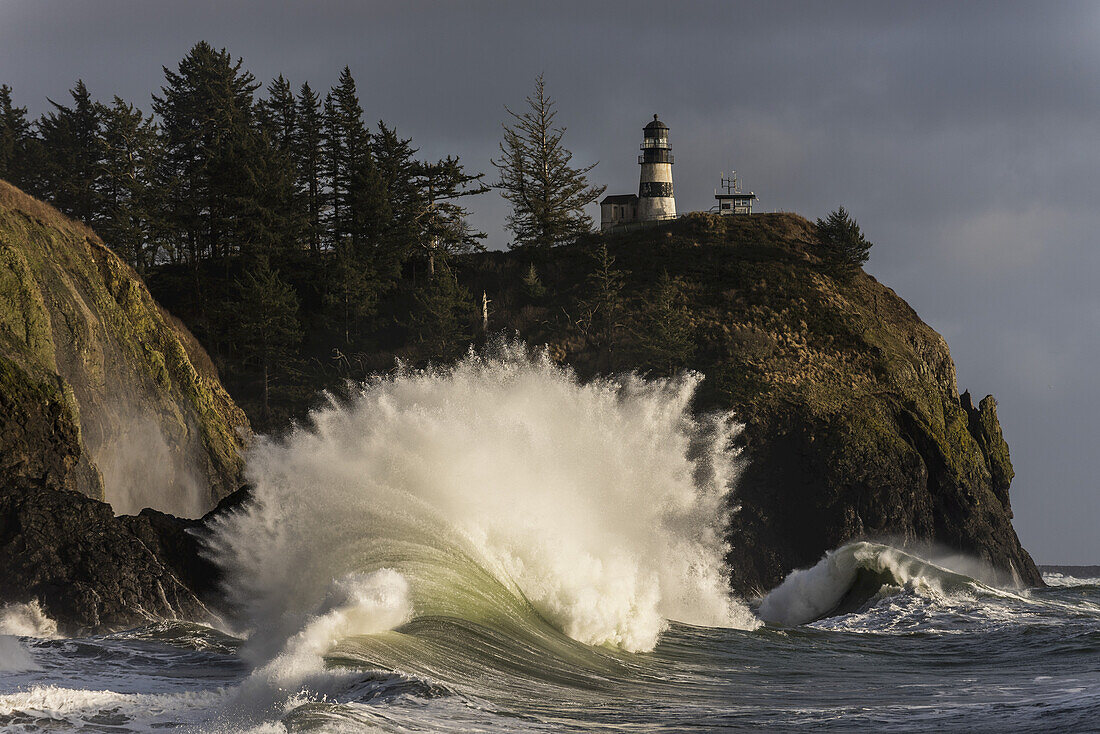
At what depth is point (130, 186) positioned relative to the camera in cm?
4994

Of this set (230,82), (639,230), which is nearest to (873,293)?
(639,230)

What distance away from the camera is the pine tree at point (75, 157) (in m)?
51.5

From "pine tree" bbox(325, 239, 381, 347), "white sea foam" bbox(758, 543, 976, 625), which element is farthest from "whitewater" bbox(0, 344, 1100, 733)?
"pine tree" bbox(325, 239, 381, 347)

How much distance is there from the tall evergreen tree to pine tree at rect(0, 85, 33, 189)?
269 inches

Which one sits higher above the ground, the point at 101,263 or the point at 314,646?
the point at 101,263

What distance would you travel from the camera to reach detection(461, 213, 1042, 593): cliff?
44875mm

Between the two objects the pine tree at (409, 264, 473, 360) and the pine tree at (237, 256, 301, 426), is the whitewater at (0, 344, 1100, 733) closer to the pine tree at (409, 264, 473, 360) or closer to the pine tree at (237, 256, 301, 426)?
the pine tree at (409, 264, 473, 360)

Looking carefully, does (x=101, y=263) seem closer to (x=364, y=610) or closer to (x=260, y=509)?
(x=260, y=509)

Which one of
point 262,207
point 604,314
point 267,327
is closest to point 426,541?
point 267,327

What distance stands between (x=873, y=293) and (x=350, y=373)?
30911mm

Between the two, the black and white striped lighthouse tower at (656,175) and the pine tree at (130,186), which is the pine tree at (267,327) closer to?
the pine tree at (130,186)

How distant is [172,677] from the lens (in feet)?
48.9

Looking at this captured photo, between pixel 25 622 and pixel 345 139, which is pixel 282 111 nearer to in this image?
pixel 345 139

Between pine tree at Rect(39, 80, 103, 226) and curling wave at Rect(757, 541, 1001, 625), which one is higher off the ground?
pine tree at Rect(39, 80, 103, 226)
